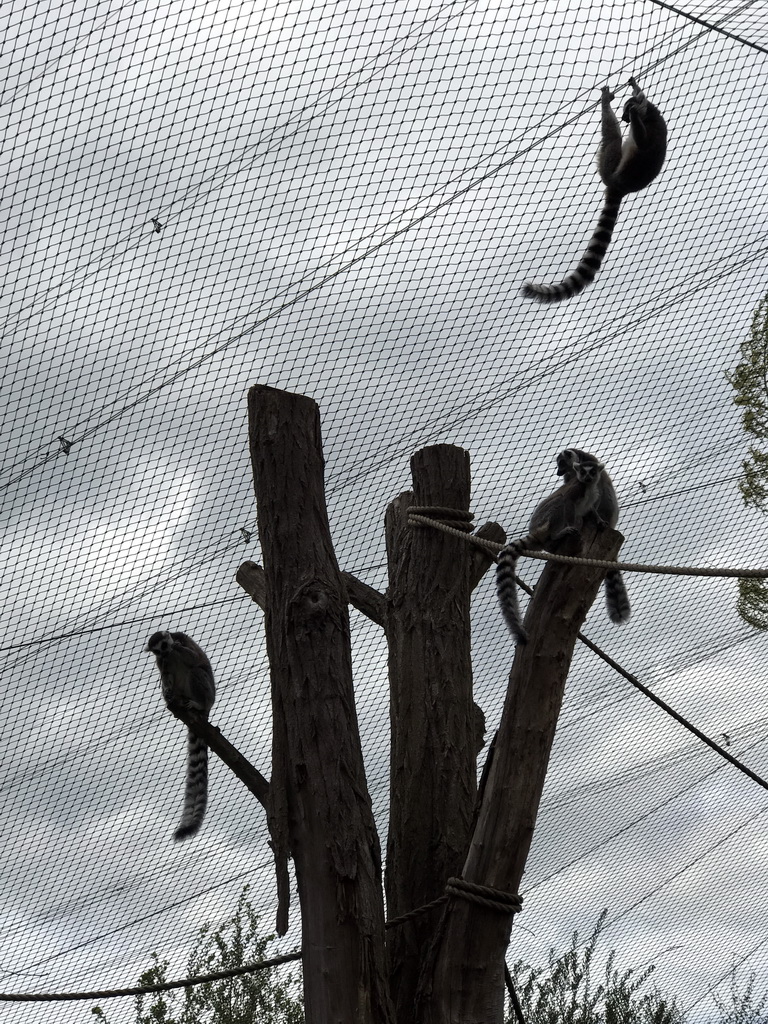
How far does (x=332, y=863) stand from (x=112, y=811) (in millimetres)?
3159

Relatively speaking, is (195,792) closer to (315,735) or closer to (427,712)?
(427,712)

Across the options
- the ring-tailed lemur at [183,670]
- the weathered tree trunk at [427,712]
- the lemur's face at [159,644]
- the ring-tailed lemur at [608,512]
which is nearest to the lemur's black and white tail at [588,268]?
the weathered tree trunk at [427,712]

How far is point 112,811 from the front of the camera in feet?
18.0

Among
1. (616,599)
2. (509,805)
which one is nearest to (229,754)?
(509,805)

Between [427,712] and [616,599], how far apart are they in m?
1.60

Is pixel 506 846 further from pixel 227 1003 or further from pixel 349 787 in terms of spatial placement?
pixel 227 1003

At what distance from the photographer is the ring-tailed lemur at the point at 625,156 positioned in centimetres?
464

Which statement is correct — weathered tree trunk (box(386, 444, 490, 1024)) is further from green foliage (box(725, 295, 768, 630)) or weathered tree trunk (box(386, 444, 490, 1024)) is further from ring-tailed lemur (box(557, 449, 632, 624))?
green foliage (box(725, 295, 768, 630))

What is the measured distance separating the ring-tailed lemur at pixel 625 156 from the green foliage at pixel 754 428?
104cm

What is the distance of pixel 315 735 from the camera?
282 centimetres

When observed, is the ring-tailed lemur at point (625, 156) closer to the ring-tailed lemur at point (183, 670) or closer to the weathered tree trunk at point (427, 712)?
the weathered tree trunk at point (427, 712)

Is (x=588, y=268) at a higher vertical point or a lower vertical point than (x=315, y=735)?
higher

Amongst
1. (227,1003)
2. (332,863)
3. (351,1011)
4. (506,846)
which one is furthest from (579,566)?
(227,1003)

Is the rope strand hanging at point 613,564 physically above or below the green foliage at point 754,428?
below
